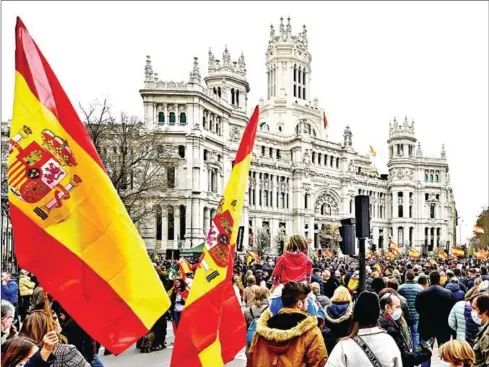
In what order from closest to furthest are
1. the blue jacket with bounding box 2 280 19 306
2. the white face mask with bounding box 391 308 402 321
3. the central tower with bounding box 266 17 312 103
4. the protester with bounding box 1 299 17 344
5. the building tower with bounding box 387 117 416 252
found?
the protester with bounding box 1 299 17 344 → the white face mask with bounding box 391 308 402 321 → the blue jacket with bounding box 2 280 19 306 → the central tower with bounding box 266 17 312 103 → the building tower with bounding box 387 117 416 252

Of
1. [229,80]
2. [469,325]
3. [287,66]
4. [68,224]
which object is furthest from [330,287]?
[287,66]

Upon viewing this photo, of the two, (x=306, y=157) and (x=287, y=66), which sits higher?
(x=287, y=66)

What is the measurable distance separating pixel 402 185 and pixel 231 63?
44.6 m

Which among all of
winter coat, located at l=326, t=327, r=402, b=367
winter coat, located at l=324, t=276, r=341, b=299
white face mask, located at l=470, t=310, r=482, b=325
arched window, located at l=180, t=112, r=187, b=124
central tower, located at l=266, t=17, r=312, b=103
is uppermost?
central tower, located at l=266, t=17, r=312, b=103

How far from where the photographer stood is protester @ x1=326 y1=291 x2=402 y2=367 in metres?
3.70

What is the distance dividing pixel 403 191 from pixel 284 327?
9549 cm

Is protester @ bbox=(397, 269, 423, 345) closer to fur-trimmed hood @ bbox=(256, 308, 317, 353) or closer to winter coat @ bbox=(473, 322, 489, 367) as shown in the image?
winter coat @ bbox=(473, 322, 489, 367)

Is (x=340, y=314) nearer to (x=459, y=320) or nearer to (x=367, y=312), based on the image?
(x=459, y=320)

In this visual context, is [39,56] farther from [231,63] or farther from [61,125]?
[231,63]

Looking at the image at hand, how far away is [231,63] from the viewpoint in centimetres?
6550

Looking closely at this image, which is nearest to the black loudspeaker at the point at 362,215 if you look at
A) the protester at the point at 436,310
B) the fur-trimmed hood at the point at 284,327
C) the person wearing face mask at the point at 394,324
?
the protester at the point at 436,310

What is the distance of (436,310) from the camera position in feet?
29.1

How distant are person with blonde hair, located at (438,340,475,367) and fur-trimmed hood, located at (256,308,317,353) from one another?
108 cm

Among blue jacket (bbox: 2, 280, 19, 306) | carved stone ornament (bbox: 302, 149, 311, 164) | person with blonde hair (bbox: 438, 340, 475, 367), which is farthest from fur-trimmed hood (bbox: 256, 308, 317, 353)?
carved stone ornament (bbox: 302, 149, 311, 164)
